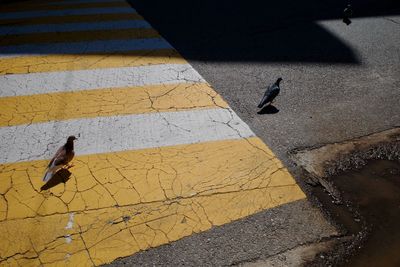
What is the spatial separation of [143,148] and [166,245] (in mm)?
1570

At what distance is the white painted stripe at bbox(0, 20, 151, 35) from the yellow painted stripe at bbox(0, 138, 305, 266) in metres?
4.45

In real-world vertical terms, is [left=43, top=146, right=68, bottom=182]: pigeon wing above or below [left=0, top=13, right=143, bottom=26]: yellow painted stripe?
below

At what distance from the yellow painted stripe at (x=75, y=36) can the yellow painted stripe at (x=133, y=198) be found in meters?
3.86

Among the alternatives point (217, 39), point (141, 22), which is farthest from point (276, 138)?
point (141, 22)

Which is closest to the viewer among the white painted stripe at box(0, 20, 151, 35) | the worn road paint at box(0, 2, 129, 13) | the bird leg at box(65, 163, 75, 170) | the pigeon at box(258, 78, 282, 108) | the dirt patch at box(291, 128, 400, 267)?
the dirt patch at box(291, 128, 400, 267)

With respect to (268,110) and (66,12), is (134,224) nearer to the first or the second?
(268,110)

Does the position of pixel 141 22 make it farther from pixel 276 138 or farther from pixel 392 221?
→ pixel 392 221

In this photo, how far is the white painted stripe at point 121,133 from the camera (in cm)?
477

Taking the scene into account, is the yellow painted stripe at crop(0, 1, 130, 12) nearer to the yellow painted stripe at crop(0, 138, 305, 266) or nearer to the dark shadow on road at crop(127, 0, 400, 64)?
the dark shadow on road at crop(127, 0, 400, 64)

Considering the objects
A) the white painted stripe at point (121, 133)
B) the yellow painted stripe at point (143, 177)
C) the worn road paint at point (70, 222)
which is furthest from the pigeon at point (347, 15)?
the worn road paint at point (70, 222)

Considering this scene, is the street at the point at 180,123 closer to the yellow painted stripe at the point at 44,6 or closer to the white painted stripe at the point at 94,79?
the white painted stripe at the point at 94,79

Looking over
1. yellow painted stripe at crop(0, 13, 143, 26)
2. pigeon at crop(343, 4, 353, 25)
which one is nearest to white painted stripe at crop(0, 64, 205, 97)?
yellow painted stripe at crop(0, 13, 143, 26)

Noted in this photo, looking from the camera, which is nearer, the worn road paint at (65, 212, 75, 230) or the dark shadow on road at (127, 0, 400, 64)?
the worn road paint at (65, 212, 75, 230)

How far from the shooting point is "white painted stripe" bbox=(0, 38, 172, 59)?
714 cm
